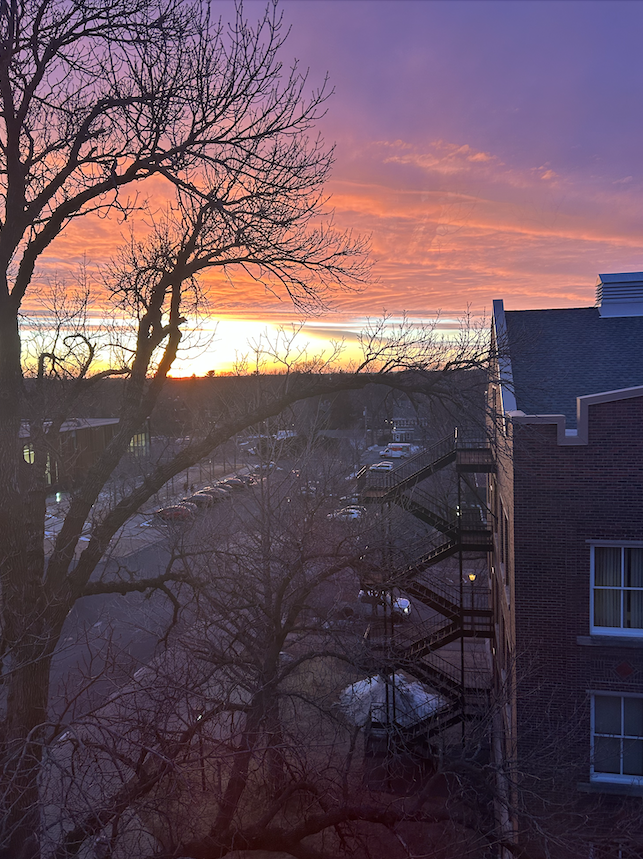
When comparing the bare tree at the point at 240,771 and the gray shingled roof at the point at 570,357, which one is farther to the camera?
the gray shingled roof at the point at 570,357

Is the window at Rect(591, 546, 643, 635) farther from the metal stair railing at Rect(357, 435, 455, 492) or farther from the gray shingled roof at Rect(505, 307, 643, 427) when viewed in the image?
the metal stair railing at Rect(357, 435, 455, 492)

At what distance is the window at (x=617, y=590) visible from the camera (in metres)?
11.0

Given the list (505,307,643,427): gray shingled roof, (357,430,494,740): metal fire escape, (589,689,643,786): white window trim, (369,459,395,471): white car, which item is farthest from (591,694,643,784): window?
(369,459,395,471): white car

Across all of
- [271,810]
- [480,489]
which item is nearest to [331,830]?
[271,810]

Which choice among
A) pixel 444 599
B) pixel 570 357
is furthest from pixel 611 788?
pixel 570 357

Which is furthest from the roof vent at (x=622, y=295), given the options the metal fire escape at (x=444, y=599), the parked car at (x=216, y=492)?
the parked car at (x=216, y=492)

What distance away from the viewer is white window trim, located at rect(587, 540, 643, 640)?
10.8m

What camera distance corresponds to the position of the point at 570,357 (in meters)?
14.6

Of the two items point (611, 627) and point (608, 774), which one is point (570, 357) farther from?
point (608, 774)

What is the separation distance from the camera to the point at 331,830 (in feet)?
42.5

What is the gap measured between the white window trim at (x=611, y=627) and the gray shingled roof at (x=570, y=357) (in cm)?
298

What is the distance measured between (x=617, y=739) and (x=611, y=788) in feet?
2.76

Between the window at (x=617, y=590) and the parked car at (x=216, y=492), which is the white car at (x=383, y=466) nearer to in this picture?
the parked car at (x=216, y=492)

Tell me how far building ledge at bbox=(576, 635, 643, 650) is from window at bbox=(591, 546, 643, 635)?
0.14m
